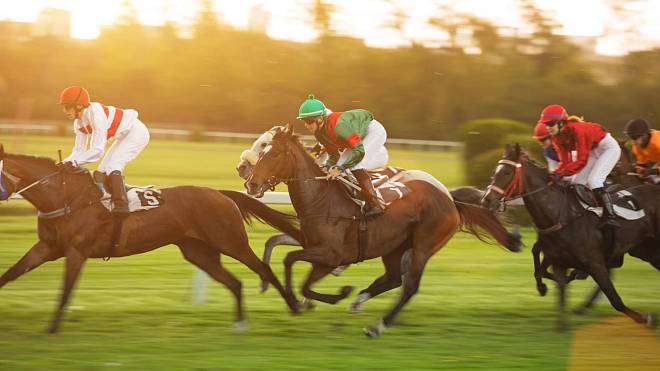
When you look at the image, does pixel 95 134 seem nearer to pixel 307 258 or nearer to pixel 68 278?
pixel 68 278

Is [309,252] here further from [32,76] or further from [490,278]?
[32,76]

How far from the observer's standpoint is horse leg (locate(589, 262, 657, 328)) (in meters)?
7.40

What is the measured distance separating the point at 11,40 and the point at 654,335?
3531 centimetres

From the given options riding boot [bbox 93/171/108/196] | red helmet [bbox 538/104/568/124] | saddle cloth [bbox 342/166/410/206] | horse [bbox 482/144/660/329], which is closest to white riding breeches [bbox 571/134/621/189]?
horse [bbox 482/144/660/329]

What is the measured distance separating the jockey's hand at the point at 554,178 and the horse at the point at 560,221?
0.04 m

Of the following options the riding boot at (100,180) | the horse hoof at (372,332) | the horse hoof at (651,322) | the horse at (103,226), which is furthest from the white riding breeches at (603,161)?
the riding boot at (100,180)

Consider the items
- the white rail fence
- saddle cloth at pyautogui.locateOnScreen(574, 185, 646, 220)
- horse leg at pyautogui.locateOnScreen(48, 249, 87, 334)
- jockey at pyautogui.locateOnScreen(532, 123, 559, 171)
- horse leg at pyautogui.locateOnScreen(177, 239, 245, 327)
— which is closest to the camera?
horse leg at pyautogui.locateOnScreen(48, 249, 87, 334)

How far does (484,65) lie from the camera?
1347 inches

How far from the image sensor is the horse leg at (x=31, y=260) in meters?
6.71

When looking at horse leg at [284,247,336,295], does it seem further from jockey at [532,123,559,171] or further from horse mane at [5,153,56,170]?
jockey at [532,123,559,171]

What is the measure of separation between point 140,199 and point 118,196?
204 millimetres

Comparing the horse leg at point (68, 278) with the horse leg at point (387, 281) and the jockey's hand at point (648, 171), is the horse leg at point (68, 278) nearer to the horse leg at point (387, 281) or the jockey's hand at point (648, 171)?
the horse leg at point (387, 281)

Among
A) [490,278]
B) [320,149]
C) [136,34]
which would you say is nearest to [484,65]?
[136,34]

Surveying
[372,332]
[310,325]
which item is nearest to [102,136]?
[310,325]
